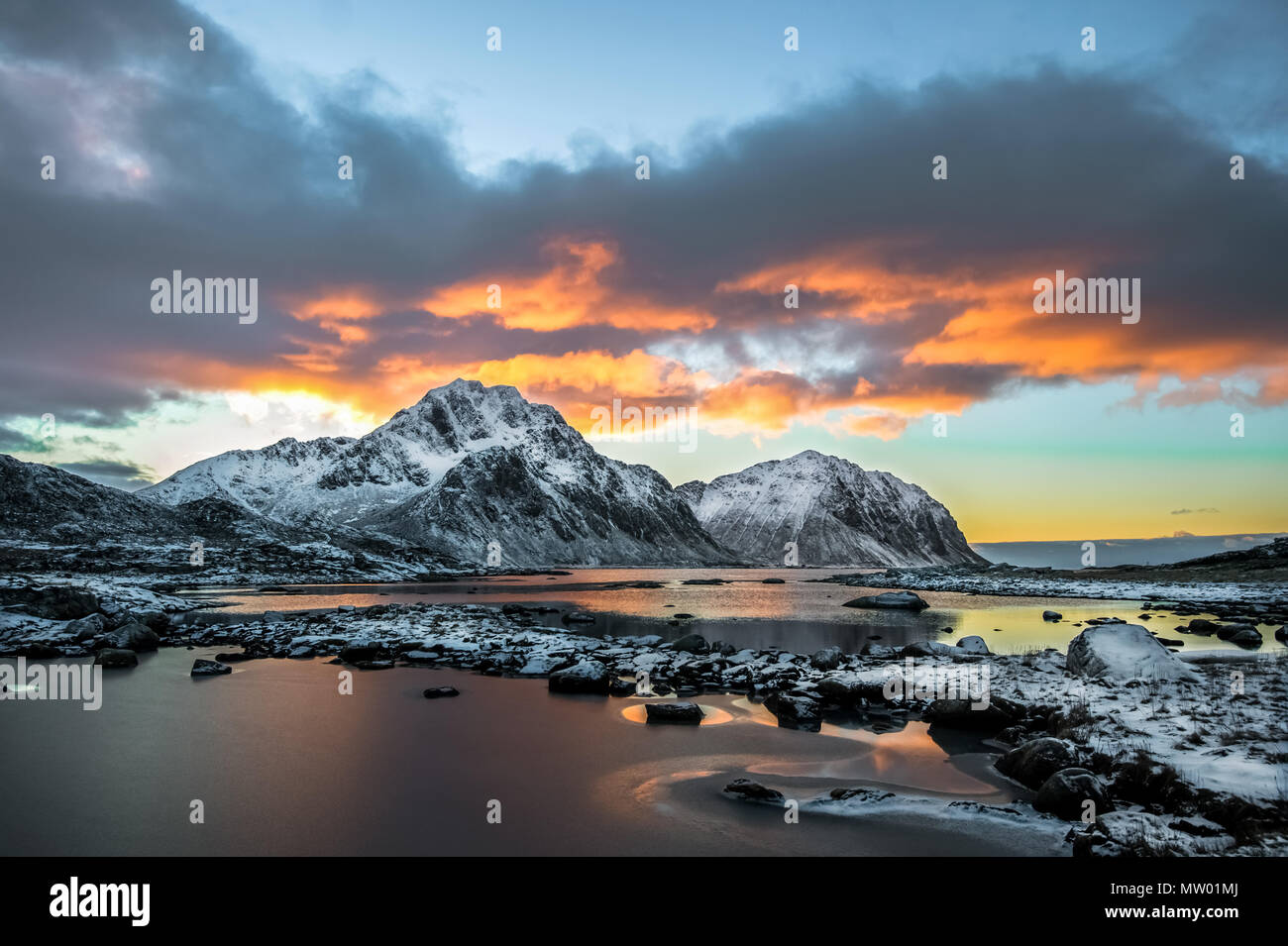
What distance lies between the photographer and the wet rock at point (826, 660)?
3203 cm

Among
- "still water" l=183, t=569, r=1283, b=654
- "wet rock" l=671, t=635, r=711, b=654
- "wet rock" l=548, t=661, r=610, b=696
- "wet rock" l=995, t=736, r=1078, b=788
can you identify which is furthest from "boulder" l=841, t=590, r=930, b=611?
"wet rock" l=995, t=736, r=1078, b=788

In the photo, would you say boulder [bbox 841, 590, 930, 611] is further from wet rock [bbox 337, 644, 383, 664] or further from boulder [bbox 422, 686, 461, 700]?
boulder [bbox 422, 686, 461, 700]

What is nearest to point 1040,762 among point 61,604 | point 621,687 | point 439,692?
point 621,687

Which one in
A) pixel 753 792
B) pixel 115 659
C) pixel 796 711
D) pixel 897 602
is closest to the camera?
pixel 753 792

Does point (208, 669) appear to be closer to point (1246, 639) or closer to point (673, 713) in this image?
point (673, 713)

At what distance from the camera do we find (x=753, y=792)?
1642 centimetres

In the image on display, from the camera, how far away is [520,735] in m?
22.5

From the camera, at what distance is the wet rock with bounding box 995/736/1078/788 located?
16938 mm

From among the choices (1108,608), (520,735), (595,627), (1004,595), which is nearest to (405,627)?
(595,627)

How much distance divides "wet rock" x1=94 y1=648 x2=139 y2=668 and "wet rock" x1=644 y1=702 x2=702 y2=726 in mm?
28892

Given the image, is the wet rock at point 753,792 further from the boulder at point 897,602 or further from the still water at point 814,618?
the boulder at point 897,602

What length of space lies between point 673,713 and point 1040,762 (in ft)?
38.1

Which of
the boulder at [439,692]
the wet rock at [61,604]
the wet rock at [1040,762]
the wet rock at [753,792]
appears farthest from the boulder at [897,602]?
the wet rock at [61,604]
